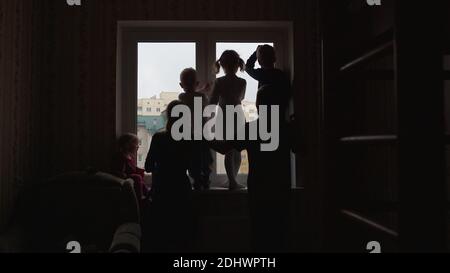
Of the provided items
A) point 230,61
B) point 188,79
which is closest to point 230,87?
point 230,61

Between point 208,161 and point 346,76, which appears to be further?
point 208,161

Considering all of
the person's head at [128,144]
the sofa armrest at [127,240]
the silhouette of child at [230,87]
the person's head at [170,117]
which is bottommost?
the sofa armrest at [127,240]

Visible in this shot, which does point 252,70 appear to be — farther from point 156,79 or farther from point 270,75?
point 156,79

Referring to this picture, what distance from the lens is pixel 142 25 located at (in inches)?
124

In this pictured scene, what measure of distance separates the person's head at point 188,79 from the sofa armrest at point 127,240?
975 mm

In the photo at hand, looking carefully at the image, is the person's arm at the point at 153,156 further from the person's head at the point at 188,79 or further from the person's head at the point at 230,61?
the person's head at the point at 230,61

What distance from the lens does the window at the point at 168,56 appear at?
10.3 ft

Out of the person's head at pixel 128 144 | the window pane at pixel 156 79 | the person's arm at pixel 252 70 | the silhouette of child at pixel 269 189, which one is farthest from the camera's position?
the window pane at pixel 156 79

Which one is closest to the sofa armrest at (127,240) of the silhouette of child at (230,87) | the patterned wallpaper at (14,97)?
the patterned wallpaper at (14,97)

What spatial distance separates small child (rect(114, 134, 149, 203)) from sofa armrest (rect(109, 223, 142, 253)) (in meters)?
0.41
